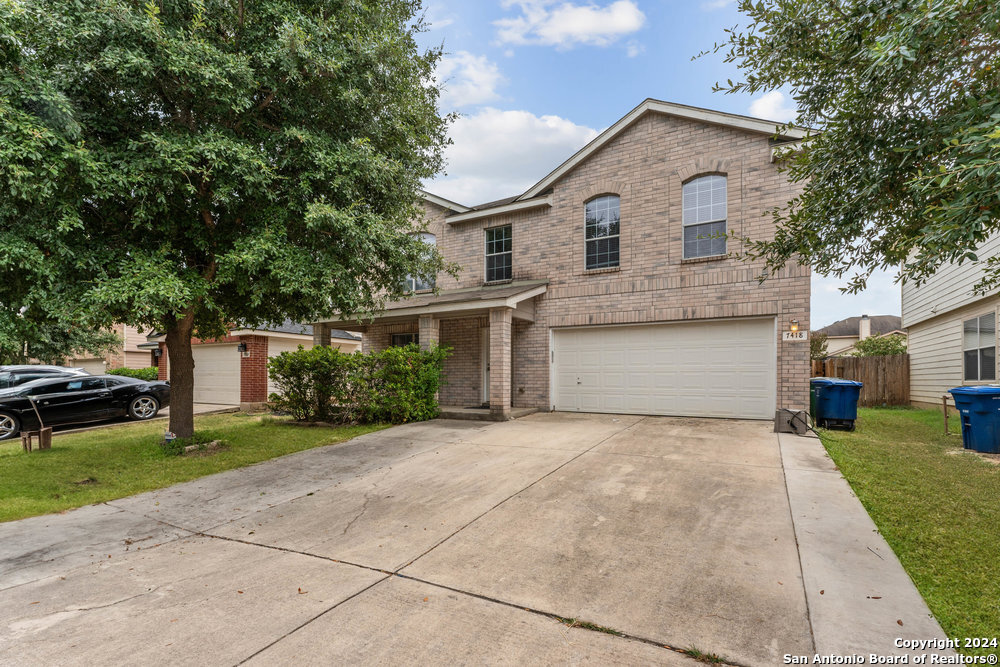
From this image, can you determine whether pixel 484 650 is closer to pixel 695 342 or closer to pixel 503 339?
pixel 503 339

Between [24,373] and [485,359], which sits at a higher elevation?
[485,359]

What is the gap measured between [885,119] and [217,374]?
1878 cm

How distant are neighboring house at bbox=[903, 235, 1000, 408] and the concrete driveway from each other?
7.87 metres

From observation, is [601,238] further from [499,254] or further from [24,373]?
[24,373]

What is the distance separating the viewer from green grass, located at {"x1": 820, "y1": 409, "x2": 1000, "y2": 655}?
283 cm

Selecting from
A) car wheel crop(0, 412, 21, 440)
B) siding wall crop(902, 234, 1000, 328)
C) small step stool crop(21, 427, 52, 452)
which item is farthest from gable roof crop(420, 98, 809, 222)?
car wheel crop(0, 412, 21, 440)

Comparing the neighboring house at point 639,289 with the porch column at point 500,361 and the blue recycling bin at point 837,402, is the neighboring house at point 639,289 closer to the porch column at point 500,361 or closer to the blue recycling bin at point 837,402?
the porch column at point 500,361

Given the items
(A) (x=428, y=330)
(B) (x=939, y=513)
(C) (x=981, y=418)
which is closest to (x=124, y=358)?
(A) (x=428, y=330)

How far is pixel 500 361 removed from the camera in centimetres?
1075

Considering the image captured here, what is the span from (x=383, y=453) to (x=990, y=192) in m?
7.34

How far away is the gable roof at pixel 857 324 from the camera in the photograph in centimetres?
4209

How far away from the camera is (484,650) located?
2500mm

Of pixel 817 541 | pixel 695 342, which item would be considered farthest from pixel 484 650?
pixel 695 342

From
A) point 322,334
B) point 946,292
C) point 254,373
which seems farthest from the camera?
point 254,373
